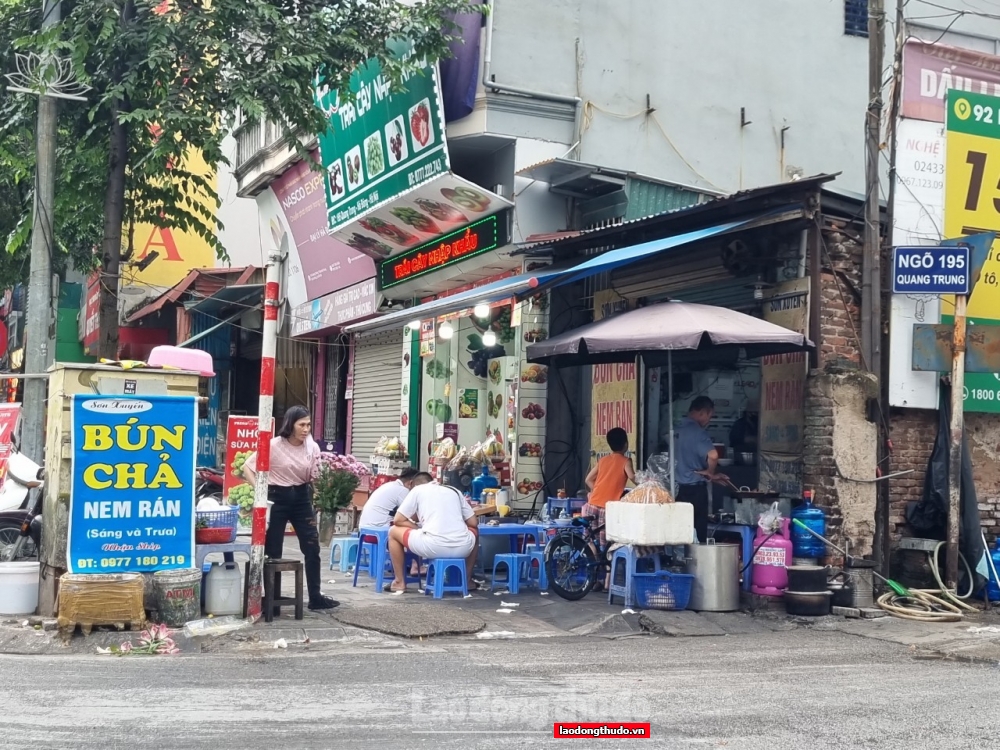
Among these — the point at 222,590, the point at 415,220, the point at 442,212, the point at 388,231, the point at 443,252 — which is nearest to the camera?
the point at 222,590

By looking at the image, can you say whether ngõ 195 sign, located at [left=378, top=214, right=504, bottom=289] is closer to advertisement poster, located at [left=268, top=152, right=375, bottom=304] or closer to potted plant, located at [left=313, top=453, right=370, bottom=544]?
advertisement poster, located at [left=268, top=152, right=375, bottom=304]

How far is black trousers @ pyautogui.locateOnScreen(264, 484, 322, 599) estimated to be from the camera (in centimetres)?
970

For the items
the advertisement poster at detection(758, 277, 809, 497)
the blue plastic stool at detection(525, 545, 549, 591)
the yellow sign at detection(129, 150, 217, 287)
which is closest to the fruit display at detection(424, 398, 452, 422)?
the blue plastic stool at detection(525, 545, 549, 591)

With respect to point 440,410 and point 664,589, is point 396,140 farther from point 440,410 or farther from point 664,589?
point 664,589

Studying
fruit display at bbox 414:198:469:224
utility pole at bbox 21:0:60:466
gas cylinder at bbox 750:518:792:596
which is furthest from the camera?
fruit display at bbox 414:198:469:224

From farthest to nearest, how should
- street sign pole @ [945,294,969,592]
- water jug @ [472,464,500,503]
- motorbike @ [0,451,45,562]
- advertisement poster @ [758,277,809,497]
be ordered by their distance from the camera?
water jug @ [472,464,500,503] < motorbike @ [0,451,45,562] < advertisement poster @ [758,277,809,497] < street sign pole @ [945,294,969,592]

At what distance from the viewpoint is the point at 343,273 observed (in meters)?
19.7

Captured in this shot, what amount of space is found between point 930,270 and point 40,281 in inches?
356

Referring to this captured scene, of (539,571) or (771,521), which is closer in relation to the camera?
(771,521)

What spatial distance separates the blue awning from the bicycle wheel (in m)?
2.72

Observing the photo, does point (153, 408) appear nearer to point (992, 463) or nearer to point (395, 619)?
point (395, 619)

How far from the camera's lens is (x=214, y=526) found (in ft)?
31.8

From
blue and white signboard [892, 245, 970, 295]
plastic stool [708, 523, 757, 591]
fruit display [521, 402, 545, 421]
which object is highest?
blue and white signboard [892, 245, 970, 295]

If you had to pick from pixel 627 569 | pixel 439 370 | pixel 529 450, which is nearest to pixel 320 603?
pixel 627 569
